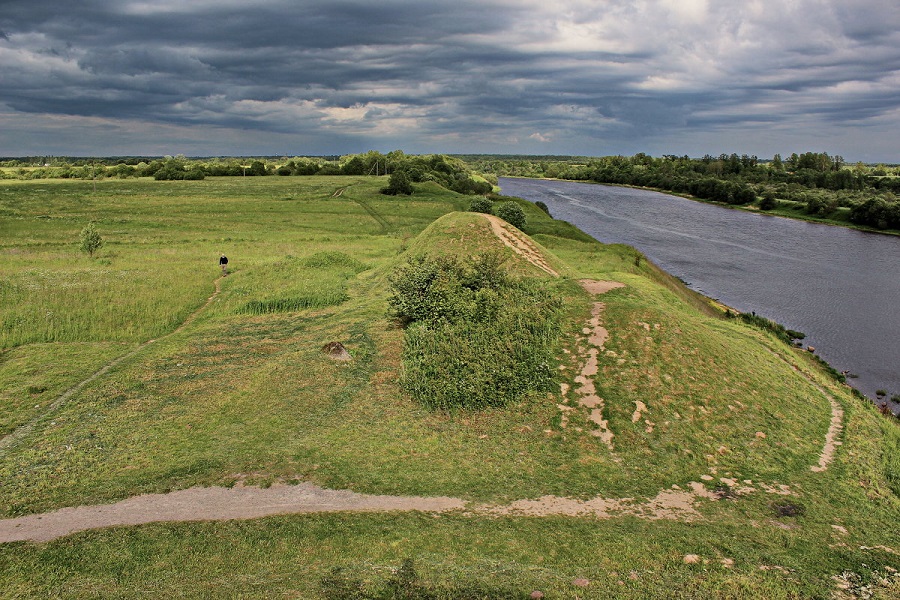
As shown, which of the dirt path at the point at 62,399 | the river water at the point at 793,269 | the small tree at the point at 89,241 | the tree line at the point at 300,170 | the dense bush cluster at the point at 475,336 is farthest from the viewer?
the tree line at the point at 300,170

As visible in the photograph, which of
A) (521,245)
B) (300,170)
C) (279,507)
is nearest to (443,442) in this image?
(279,507)

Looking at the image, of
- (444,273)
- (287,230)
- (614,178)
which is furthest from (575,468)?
(614,178)

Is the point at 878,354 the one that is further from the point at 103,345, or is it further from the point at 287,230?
the point at 287,230

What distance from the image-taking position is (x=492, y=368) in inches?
671

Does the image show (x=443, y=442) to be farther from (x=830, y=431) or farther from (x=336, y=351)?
(x=830, y=431)

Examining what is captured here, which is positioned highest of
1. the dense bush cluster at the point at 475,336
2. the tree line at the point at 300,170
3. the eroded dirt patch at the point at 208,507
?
the tree line at the point at 300,170

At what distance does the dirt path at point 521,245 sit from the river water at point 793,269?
16.7 metres

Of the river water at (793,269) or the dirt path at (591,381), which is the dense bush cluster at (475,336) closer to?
the dirt path at (591,381)

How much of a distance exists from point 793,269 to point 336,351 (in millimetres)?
52784

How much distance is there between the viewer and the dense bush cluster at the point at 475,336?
16875 mm

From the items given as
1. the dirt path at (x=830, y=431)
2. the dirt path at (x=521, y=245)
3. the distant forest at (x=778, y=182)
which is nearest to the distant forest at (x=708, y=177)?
the distant forest at (x=778, y=182)

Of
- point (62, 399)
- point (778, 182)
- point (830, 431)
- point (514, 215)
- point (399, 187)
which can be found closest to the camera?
point (830, 431)

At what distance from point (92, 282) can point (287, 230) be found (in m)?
28.2

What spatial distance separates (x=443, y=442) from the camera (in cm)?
1504
